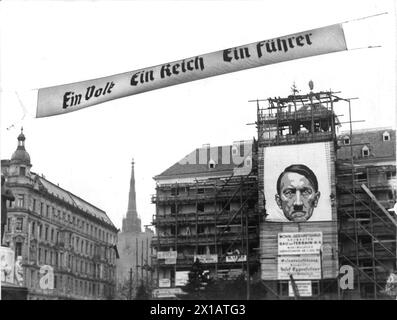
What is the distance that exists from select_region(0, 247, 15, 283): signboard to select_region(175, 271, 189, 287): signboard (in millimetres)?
1262

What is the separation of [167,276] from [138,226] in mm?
466

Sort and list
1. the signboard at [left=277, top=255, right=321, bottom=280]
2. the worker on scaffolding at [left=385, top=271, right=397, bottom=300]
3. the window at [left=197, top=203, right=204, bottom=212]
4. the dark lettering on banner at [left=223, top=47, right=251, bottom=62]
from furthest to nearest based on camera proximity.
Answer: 1. the window at [left=197, top=203, right=204, bottom=212]
2. the signboard at [left=277, top=255, right=321, bottom=280]
3. the dark lettering on banner at [left=223, top=47, right=251, bottom=62]
4. the worker on scaffolding at [left=385, top=271, right=397, bottom=300]

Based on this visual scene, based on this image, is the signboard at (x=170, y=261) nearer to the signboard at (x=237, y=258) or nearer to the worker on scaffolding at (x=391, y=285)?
the signboard at (x=237, y=258)

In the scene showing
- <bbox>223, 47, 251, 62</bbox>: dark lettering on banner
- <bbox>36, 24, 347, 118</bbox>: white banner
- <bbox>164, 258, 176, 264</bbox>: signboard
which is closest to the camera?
<bbox>36, 24, 347, 118</bbox>: white banner

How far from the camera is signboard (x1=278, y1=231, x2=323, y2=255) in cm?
521

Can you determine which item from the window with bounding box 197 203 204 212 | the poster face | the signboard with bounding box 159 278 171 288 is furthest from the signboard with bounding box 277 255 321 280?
the window with bounding box 197 203 204 212

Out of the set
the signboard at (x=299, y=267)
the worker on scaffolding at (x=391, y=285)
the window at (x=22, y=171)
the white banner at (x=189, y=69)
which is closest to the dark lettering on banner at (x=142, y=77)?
the white banner at (x=189, y=69)

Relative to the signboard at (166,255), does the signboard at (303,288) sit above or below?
below

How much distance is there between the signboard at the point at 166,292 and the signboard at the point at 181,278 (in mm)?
65

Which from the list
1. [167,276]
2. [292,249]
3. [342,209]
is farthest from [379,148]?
[167,276]

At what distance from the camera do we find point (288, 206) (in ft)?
17.9

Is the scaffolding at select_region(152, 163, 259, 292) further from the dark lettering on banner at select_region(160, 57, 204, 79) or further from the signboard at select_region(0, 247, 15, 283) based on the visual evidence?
the signboard at select_region(0, 247, 15, 283)

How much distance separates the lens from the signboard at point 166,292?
5.17 meters
